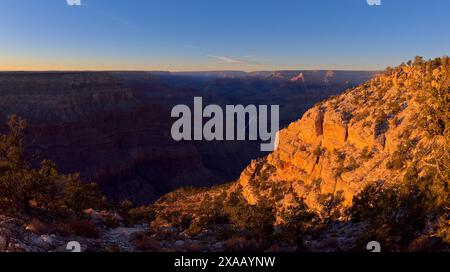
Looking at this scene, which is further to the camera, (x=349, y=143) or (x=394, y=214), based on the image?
(x=349, y=143)

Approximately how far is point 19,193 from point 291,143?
52.3 ft

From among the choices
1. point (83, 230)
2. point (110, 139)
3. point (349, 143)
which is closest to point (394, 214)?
point (349, 143)

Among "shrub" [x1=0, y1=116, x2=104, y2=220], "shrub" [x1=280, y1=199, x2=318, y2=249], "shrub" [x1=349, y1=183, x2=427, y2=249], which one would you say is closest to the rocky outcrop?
"shrub" [x1=349, y1=183, x2=427, y2=249]

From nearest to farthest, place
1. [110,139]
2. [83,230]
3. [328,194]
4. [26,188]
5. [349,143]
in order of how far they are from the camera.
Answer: [83,230] < [26,188] < [328,194] < [349,143] < [110,139]

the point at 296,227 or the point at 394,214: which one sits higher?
the point at 394,214

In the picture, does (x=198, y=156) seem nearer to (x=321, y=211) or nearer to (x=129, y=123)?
(x=129, y=123)


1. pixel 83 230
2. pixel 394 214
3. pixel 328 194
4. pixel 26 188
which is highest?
pixel 26 188

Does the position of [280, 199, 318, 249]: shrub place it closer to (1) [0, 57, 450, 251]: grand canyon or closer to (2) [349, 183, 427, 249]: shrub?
(1) [0, 57, 450, 251]: grand canyon

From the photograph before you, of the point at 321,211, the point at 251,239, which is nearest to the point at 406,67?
the point at 321,211

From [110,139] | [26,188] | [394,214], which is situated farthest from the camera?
[110,139]

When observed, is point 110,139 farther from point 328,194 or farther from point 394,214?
point 394,214

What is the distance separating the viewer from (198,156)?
263 feet

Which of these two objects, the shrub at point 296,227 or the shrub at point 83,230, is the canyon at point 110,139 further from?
the shrub at point 296,227

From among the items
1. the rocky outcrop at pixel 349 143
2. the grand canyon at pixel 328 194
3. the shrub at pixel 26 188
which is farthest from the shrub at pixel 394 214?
the shrub at pixel 26 188
